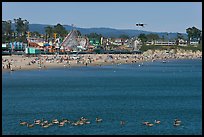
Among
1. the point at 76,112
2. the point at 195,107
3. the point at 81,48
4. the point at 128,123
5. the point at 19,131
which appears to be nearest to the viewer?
the point at 19,131

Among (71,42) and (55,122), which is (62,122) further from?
(71,42)

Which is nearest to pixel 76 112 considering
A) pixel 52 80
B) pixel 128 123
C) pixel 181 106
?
pixel 128 123

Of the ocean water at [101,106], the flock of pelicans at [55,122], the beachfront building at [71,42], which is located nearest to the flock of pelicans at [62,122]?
the flock of pelicans at [55,122]

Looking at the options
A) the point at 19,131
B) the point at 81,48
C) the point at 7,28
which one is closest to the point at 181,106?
the point at 19,131

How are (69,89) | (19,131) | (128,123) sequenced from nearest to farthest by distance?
(19,131) < (128,123) < (69,89)

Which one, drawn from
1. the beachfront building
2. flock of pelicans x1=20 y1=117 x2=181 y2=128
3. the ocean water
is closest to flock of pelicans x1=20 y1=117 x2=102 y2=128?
flock of pelicans x1=20 y1=117 x2=181 y2=128

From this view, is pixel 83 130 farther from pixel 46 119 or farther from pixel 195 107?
pixel 195 107

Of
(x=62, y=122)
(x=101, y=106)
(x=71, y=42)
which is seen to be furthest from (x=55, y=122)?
(x=71, y=42)

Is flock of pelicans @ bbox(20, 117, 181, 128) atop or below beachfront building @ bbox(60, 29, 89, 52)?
below

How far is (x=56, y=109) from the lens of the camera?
135ft

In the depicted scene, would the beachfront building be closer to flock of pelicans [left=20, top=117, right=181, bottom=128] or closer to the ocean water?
the ocean water

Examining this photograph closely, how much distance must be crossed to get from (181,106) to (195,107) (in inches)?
49.8

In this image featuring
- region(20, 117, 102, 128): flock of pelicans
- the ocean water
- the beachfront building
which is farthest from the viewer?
the beachfront building

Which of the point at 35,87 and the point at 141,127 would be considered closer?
the point at 141,127
